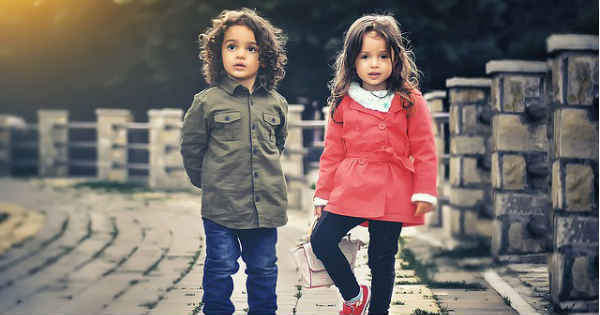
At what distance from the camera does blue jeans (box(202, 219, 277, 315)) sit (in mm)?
3330

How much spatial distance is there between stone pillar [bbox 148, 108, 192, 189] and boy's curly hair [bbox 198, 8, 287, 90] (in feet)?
28.8

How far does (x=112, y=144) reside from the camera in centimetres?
1392

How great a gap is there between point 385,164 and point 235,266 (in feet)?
2.80

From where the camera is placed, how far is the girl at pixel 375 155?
320 centimetres

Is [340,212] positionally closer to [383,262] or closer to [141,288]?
[383,262]

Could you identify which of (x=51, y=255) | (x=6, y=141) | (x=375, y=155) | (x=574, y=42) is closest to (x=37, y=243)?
(x=51, y=255)

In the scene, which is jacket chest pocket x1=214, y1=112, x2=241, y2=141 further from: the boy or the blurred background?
the blurred background

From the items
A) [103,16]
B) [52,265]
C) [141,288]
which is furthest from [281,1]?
[141,288]

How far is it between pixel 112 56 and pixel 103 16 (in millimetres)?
857

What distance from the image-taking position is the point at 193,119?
340 cm

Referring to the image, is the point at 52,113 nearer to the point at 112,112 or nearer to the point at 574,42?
the point at 112,112

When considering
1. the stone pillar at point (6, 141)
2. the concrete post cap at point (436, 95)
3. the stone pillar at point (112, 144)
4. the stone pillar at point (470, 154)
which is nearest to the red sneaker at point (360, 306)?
the stone pillar at point (470, 154)

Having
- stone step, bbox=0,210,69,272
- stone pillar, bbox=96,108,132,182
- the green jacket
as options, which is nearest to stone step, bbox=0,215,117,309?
stone step, bbox=0,210,69,272

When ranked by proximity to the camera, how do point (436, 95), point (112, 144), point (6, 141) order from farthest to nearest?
point (6, 141)
point (112, 144)
point (436, 95)
